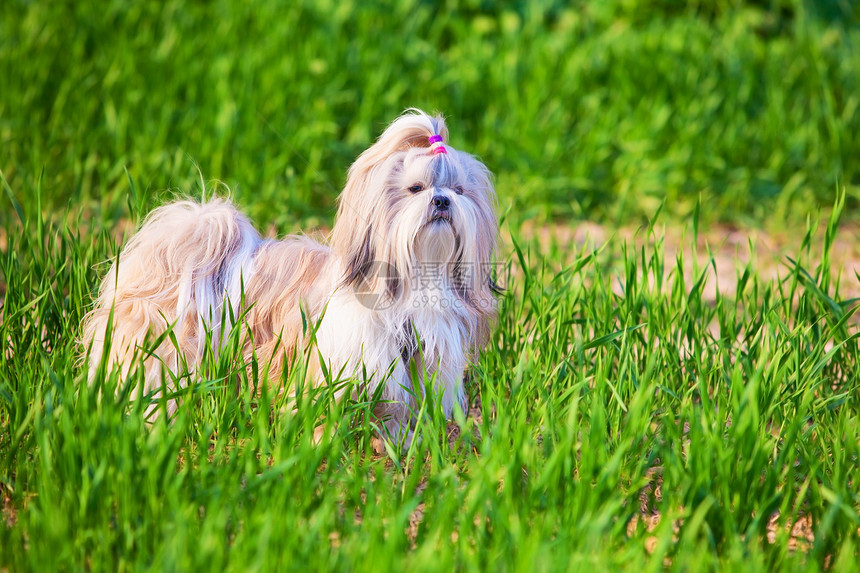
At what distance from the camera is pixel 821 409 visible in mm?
2785

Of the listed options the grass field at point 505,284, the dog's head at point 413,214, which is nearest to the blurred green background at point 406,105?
the grass field at point 505,284

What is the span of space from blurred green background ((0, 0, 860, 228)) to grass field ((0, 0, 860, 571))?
0.08 ft

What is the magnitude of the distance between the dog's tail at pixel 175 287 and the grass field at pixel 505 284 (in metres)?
0.16

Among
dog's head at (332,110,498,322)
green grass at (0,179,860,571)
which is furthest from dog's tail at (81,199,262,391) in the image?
dog's head at (332,110,498,322)

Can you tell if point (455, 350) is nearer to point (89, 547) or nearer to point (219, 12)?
point (89, 547)

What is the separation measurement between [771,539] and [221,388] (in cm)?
168

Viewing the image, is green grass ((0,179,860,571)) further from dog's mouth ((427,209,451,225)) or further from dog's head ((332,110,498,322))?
dog's mouth ((427,209,451,225))

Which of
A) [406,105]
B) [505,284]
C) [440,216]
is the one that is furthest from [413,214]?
[406,105]

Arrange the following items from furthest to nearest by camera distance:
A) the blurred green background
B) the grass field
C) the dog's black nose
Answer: the blurred green background, the dog's black nose, the grass field

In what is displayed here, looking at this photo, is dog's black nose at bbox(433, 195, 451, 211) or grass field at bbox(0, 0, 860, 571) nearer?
grass field at bbox(0, 0, 860, 571)

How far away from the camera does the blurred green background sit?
473 cm

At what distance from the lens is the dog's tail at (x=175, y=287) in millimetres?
2688

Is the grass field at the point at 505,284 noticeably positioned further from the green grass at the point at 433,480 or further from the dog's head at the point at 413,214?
the dog's head at the point at 413,214

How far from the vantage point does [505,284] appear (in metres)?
3.54
